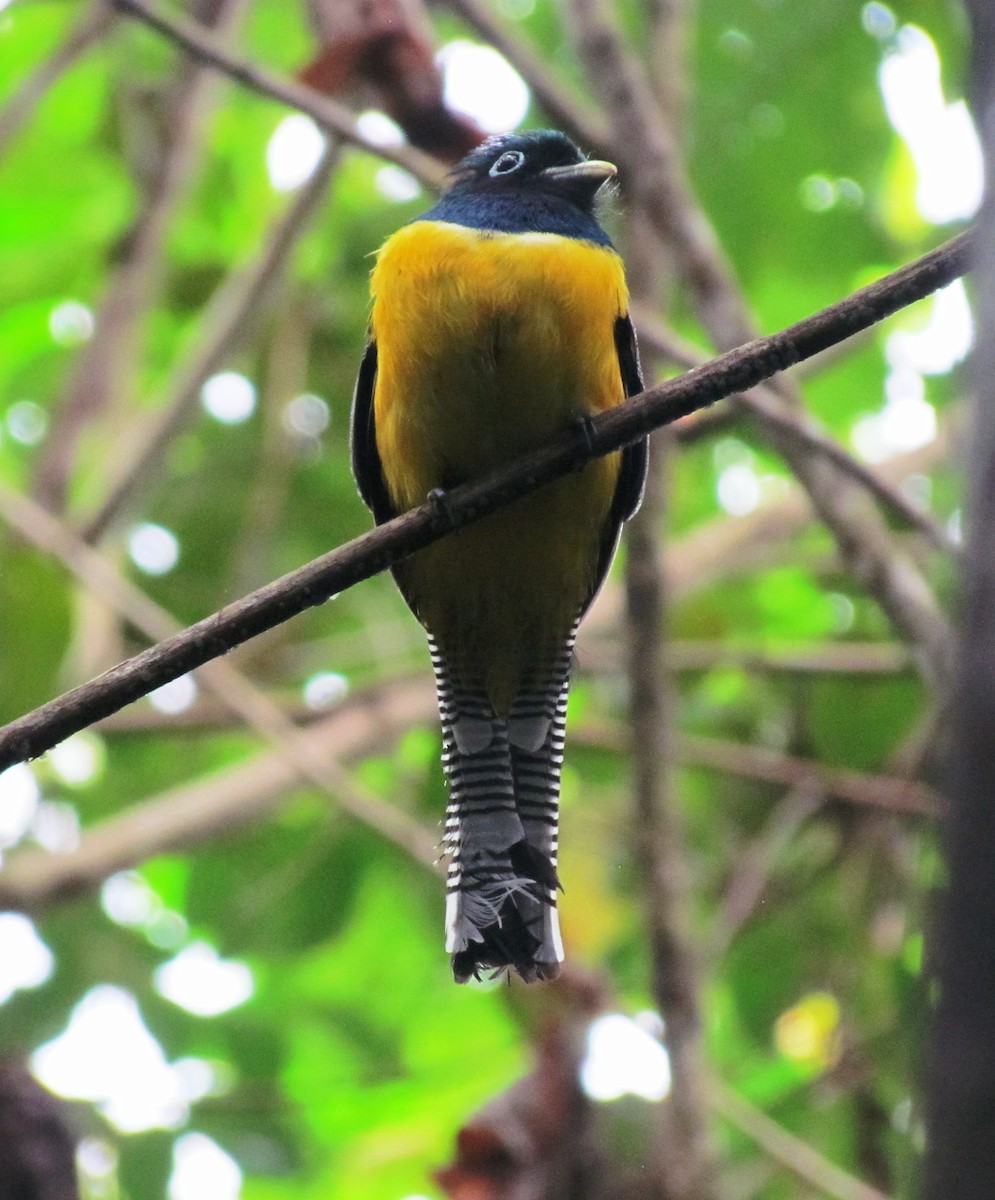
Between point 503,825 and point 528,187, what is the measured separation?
4.77ft

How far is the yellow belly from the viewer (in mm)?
3203

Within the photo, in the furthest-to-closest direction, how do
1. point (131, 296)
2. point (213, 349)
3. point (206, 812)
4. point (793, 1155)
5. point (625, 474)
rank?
point (131, 296)
point (206, 812)
point (213, 349)
point (793, 1155)
point (625, 474)

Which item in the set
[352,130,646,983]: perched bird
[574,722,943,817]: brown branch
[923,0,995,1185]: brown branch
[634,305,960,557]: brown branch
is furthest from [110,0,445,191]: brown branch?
[923,0,995,1185]: brown branch

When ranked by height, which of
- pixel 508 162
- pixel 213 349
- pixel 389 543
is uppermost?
pixel 213 349

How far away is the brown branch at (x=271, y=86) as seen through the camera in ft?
12.8

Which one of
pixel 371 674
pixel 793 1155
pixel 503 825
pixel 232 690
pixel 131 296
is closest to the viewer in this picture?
pixel 503 825

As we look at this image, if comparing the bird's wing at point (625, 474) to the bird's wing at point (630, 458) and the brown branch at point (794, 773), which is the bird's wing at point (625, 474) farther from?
the brown branch at point (794, 773)

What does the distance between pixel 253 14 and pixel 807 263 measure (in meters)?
2.62

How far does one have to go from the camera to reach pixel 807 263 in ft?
17.4

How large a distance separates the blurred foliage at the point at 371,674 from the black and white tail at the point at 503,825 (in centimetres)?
94

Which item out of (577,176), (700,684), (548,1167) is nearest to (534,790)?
(548,1167)

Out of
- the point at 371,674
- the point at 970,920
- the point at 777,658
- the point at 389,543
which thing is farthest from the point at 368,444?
the point at 970,920

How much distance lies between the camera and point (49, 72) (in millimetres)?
4969

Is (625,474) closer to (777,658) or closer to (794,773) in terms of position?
(777,658)
